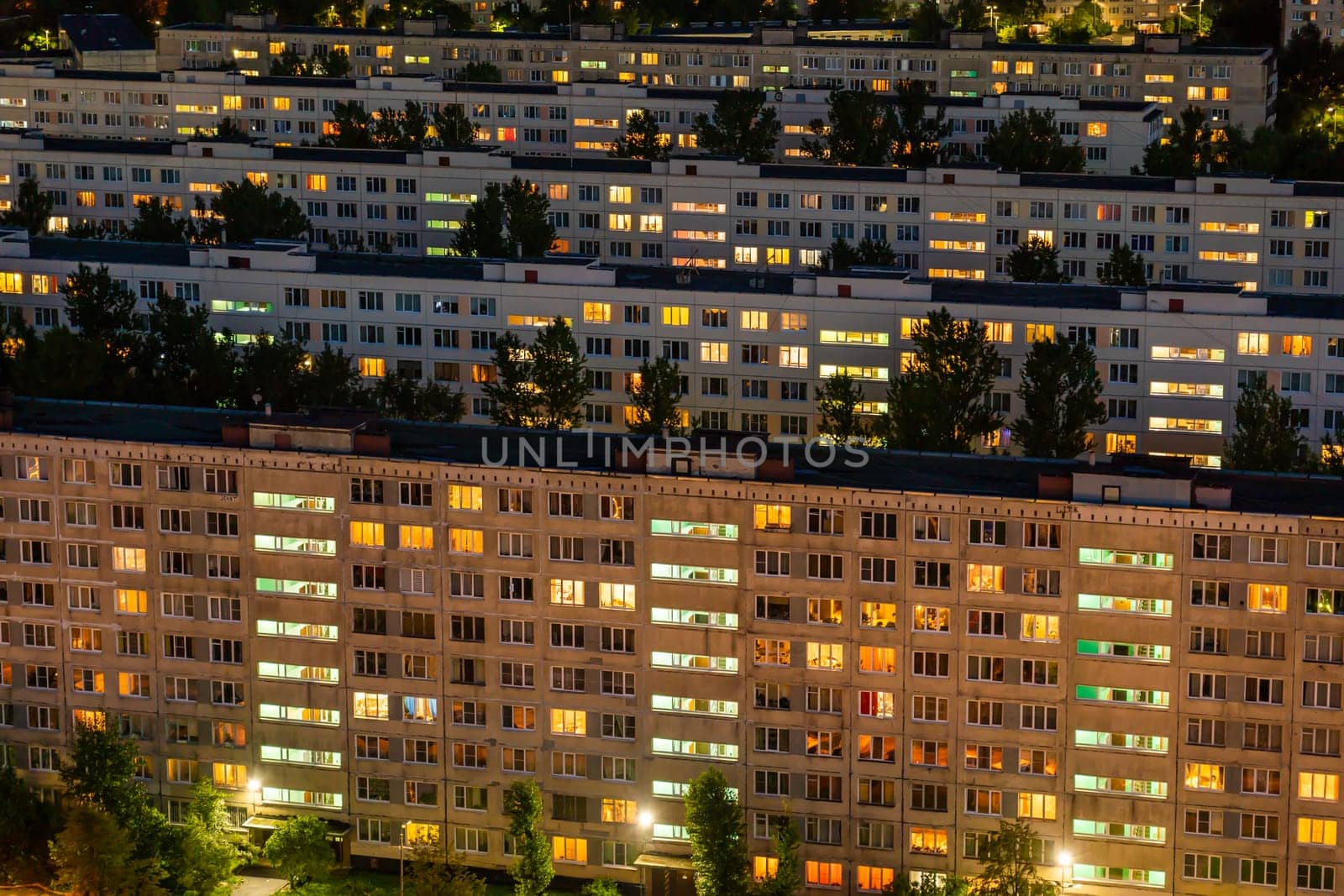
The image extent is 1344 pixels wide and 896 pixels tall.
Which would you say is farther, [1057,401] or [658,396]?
[658,396]

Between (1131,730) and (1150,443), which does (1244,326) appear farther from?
(1131,730)

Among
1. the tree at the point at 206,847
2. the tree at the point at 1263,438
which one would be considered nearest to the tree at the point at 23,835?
the tree at the point at 206,847

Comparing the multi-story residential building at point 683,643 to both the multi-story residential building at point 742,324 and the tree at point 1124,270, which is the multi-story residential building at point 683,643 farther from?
the tree at point 1124,270

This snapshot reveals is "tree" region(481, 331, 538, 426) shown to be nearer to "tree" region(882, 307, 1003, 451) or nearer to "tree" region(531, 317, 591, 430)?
"tree" region(531, 317, 591, 430)

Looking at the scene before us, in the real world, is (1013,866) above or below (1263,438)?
below

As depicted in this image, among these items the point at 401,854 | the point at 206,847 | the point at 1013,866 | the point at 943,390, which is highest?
the point at 943,390

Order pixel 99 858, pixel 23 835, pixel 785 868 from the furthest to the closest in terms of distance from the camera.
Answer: pixel 23 835 → pixel 99 858 → pixel 785 868

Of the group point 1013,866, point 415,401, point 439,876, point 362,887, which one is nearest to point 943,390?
point 415,401

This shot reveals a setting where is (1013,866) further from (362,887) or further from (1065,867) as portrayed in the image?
(362,887)

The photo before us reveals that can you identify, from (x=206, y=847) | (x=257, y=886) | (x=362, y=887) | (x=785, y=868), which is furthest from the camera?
(x=257, y=886)
